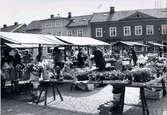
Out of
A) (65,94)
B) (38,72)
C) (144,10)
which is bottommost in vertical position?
(65,94)

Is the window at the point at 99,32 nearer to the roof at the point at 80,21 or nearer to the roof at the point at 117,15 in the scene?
the roof at the point at 117,15

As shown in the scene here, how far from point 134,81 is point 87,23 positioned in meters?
38.8

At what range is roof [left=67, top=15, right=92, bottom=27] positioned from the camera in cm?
4631

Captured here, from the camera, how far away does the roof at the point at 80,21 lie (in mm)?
46312

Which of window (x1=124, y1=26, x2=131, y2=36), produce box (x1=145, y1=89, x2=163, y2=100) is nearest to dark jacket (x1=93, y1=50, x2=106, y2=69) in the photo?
produce box (x1=145, y1=89, x2=163, y2=100)

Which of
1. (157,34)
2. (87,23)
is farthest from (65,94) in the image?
(87,23)

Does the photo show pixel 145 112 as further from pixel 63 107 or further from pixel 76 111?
pixel 63 107

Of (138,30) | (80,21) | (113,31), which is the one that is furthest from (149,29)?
(80,21)

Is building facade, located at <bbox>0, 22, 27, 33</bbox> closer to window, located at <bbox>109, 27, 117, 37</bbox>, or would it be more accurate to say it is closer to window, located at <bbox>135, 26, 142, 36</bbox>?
window, located at <bbox>109, 27, 117, 37</bbox>

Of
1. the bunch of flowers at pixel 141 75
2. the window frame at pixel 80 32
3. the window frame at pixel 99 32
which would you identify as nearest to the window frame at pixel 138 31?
the window frame at pixel 99 32

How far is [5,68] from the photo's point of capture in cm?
1105

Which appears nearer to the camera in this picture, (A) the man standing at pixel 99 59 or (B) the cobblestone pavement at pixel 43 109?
(B) the cobblestone pavement at pixel 43 109

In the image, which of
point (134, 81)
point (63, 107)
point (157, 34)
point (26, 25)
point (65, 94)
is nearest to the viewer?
point (134, 81)

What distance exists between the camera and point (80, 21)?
47.4 meters
